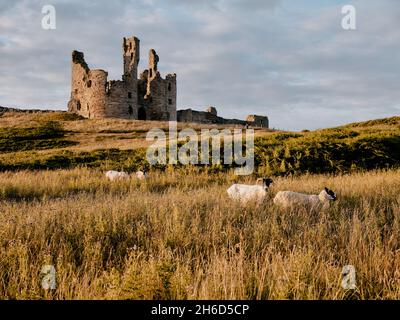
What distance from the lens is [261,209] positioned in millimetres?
7461

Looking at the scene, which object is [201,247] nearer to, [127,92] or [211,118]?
[127,92]

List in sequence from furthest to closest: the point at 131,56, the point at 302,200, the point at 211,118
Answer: the point at 211,118 → the point at 131,56 → the point at 302,200

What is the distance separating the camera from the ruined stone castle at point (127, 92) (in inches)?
2416

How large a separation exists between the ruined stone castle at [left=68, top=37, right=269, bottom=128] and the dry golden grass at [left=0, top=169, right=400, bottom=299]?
55421 mm

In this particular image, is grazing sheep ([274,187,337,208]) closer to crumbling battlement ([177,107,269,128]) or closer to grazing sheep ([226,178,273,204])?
grazing sheep ([226,178,273,204])

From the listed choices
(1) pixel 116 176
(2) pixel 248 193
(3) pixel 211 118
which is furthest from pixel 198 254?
(3) pixel 211 118

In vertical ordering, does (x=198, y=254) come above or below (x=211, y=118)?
below

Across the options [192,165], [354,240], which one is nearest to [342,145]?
[192,165]

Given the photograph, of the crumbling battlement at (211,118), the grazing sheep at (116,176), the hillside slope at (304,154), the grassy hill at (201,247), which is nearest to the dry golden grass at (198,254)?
the grassy hill at (201,247)

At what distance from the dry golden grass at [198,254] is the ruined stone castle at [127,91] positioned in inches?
2182

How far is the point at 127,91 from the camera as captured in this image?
207 feet

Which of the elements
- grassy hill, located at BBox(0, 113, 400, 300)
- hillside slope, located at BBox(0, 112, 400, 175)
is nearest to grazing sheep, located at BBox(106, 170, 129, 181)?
grassy hill, located at BBox(0, 113, 400, 300)

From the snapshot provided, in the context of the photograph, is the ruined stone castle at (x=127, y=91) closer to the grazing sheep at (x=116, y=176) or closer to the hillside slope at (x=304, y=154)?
the hillside slope at (x=304, y=154)

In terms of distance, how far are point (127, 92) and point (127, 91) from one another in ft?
0.51
